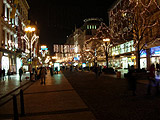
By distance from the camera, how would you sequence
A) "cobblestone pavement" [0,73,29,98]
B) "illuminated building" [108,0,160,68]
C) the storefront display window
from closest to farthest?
"cobblestone pavement" [0,73,29,98] < "illuminated building" [108,0,160,68] < the storefront display window

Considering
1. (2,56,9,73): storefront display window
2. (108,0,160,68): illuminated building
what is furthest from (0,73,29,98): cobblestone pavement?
(108,0,160,68): illuminated building

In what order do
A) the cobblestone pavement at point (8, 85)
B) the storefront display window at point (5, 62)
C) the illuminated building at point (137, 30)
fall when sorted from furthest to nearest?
the storefront display window at point (5, 62)
the illuminated building at point (137, 30)
the cobblestone pavement at point (8, 85)

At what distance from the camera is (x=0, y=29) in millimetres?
31609

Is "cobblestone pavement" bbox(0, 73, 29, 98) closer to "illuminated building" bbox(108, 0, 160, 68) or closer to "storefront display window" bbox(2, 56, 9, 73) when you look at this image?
"storefront display window" bbox(2, 56, 9, 73)

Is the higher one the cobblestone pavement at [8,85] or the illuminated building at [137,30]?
the illuminated building at [137,30]

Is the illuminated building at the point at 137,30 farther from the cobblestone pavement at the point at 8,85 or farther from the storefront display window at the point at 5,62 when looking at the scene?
the storefront display window at the point at 5,62

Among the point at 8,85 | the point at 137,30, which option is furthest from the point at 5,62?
the point at 137,30

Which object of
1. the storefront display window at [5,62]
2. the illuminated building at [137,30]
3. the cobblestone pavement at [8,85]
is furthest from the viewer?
the storefront display window at [5,62]

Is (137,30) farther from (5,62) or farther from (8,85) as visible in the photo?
(5,62)

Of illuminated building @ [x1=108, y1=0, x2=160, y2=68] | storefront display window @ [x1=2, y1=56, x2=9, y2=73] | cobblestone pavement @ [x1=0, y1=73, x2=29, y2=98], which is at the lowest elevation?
cobblestone pavement @ [x1=0, y1=73, x2=29, y2=98]

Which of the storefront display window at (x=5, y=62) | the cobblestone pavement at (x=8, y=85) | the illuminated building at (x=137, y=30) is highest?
the illuminated building at (x=137, y=30)

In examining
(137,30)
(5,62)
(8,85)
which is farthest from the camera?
(5,62)

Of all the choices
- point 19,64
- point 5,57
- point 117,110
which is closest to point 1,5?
point 5,57

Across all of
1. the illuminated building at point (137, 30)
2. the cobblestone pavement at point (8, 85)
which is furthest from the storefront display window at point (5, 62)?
A: the illuminated building at point (137, 30)
